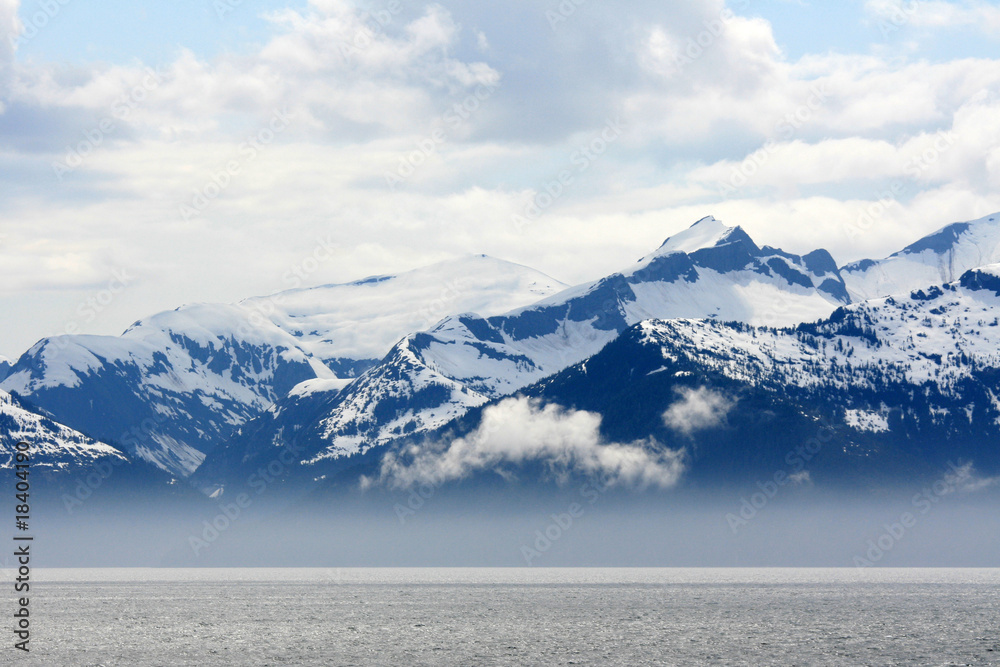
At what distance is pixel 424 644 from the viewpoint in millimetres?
192375

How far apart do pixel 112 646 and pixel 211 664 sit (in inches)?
1215

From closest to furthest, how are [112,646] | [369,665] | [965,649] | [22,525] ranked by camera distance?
[22,525]
[369,665]
[965,649]
[112,646]

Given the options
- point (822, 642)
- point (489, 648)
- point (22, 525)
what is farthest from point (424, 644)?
point (22, 525)

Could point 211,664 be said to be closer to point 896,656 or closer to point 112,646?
point 112,646

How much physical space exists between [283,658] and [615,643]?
1967 inches

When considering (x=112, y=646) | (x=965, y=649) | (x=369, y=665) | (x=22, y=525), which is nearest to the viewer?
(x=22, y=525)

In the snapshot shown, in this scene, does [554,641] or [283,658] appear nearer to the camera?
[283,658]

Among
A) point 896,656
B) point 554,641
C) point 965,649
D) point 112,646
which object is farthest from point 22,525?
point 965,649

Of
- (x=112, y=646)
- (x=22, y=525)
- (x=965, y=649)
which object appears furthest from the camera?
(x=112, y=646)

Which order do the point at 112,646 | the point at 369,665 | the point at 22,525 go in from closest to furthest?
1. the point at 22,525
2. the point at 369,665
3. the point at 112,646

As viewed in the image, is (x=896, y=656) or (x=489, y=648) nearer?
(x=896, y=656)

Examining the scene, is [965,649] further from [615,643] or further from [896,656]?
[615,643]

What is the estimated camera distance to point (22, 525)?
440ft

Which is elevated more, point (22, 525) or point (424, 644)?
point (22, 525)
